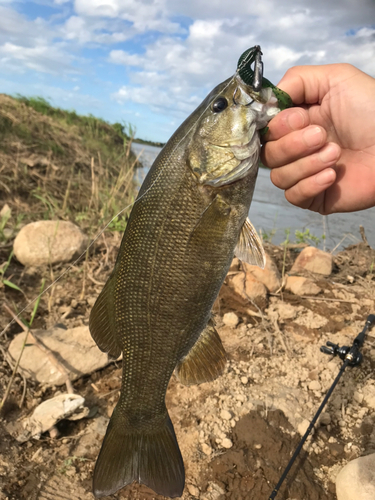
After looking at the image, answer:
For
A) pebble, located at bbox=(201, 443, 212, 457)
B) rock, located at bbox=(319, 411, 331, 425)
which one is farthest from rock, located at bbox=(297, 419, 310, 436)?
pebble, located at bbox=(201, 443, 212, 457)

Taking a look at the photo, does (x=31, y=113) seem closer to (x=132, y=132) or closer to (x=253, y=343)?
(x=132, y=132)

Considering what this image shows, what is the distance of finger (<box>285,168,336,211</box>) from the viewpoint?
6.91 ft

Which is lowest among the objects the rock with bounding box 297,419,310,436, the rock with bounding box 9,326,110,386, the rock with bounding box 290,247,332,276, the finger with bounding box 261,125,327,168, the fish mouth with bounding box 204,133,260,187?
the rock with bounding box 9,326,110,386

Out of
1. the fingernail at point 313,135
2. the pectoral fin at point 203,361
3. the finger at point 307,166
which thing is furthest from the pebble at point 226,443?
the fingernail at point 313,135

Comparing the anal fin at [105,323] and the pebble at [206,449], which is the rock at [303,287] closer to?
the pebble at [206,449]

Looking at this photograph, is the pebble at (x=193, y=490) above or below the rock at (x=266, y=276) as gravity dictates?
below

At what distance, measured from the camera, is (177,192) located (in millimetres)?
1835

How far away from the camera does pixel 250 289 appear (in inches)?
169

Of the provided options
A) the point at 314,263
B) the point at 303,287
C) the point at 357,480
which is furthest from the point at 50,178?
the point at 357,480

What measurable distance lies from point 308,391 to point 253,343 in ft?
2.32

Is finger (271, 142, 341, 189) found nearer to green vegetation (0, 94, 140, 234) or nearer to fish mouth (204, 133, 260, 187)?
fish mouth (204, 133, 260, 187)

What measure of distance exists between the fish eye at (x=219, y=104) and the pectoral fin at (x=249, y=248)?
0.59 meters

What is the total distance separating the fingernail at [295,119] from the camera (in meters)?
1.91

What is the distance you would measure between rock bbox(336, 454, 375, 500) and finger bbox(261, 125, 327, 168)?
6.60ft
